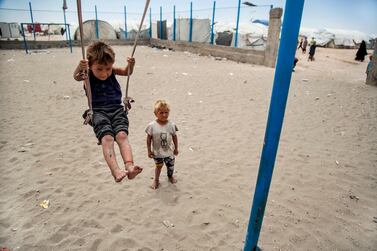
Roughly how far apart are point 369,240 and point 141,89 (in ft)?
20.9

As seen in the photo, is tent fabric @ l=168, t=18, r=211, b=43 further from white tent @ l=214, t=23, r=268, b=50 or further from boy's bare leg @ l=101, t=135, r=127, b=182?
boy's bare leg @ l=101, t=135, r=127, b=182

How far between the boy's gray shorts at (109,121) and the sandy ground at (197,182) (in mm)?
1020

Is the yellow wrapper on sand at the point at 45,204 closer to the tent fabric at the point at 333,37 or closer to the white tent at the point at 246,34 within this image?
the white tent at the point at 246,34

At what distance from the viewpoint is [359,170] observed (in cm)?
364

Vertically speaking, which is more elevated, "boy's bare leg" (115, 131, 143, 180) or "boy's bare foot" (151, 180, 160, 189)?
"boy's bare leg" (115, 131, 143, 180)

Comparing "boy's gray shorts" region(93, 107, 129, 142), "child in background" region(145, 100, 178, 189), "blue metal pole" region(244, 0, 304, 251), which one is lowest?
"child in background" region(145, 100, 178, 189)

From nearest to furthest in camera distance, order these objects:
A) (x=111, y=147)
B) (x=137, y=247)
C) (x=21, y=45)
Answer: (x=111, y=147), (x=137, y=247), (x=21, y=45)

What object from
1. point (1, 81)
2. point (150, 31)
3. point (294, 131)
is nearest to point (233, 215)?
point (294, 131)

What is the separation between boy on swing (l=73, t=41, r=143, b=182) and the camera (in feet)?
6.81

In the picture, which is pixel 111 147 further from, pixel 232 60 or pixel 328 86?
pixel 232 60

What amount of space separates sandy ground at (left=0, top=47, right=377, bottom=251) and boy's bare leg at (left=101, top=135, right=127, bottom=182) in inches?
32.6

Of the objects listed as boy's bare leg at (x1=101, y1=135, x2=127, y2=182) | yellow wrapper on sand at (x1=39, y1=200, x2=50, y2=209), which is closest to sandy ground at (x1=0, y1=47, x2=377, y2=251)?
yellow wrapper on sand at (x1=39, y1=200, x2=50, y2=209)

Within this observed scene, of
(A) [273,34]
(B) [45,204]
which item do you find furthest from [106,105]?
(A) [273,34]

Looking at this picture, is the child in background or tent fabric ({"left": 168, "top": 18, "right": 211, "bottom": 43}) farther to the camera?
tent fabric ({"left": 168, "top": 18, "right": 211, "bottom": 43})
